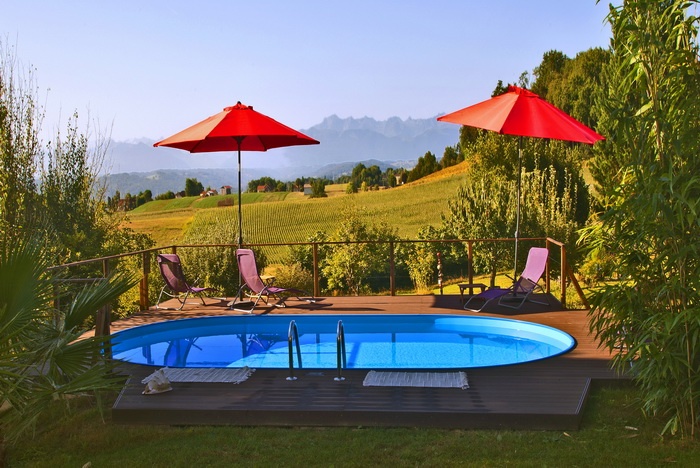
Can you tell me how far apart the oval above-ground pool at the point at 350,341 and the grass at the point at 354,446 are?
2.20m

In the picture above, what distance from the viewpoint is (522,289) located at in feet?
28.5

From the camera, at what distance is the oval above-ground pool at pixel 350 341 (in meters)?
7.46

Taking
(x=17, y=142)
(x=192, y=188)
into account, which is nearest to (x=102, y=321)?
(x=17, y=142)

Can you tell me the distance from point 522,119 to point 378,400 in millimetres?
4424

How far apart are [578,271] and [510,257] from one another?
6.50 ft

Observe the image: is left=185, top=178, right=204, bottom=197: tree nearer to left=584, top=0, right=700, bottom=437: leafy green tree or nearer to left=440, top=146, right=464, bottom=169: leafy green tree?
left=440, top=146, right=464, bottom=169: leafy green tree

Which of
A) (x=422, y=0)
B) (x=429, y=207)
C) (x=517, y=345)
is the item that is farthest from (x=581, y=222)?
(x=429, y=207)

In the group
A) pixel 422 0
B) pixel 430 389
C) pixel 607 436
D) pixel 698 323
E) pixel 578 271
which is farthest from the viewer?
pixel 422 0

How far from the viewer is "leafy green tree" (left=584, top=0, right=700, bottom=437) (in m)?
4.31

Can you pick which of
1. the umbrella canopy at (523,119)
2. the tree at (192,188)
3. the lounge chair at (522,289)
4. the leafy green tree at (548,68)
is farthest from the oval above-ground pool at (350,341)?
the tree at (192,188)

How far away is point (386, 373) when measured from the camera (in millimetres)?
5883

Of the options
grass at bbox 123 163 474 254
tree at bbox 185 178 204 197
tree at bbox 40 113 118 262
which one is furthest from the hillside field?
tree at bbox 40 113 118 262

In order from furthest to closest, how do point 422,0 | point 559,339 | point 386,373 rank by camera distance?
point 422,0, point 559,339, point 386,373

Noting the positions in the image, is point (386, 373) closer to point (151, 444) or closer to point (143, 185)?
point (151, 444)
